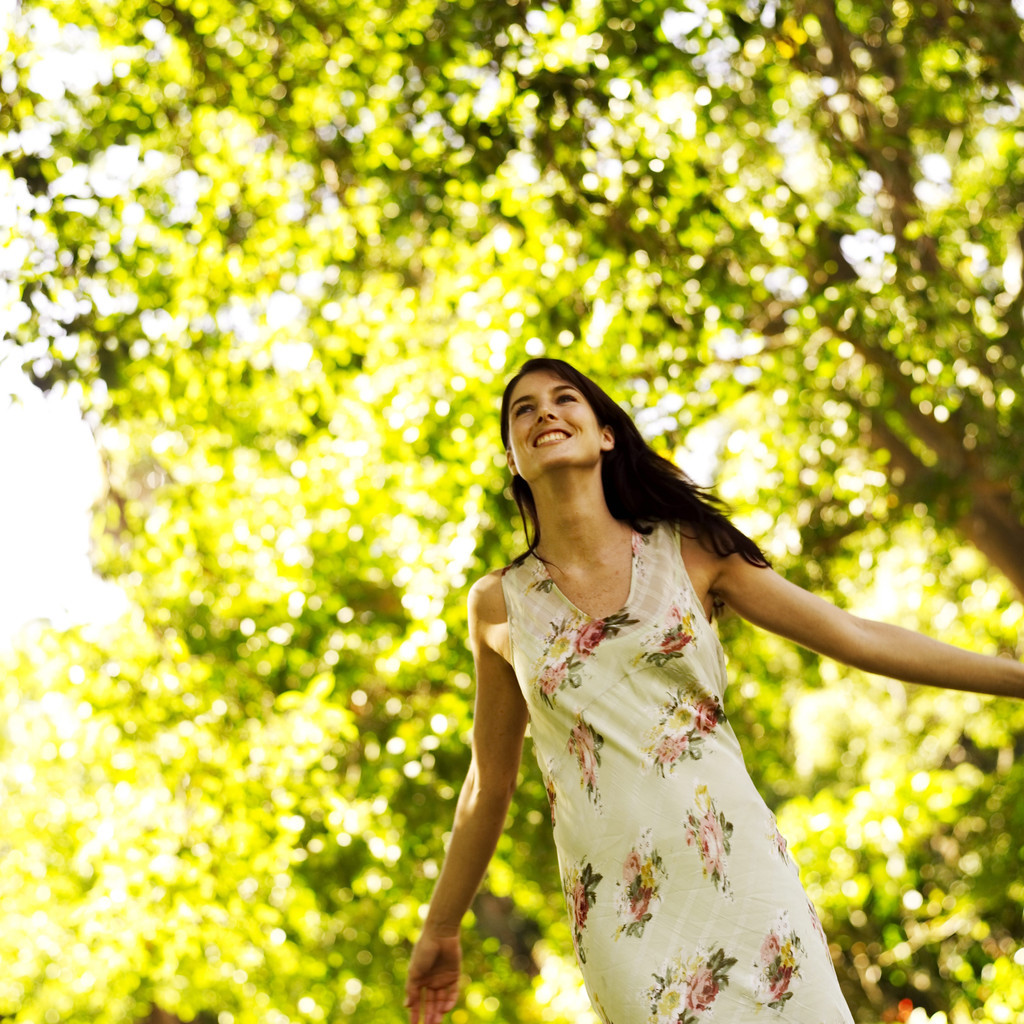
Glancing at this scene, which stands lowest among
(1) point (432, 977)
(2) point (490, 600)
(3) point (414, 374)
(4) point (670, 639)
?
(1) point (432, 977)

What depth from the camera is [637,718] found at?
68.4 inches

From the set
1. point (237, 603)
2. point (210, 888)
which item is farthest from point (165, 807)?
point (237, 603)

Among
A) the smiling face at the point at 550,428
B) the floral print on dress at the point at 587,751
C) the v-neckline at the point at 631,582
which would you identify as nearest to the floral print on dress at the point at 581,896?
the floral print on dress at the point at 587,751

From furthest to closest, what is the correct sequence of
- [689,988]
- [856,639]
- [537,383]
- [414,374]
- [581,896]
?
[414,374], [537,383], [856,639], [581,896], [689,988]

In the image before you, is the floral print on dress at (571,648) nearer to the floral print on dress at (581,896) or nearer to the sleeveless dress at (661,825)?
the sleeveless dress at (661,825)

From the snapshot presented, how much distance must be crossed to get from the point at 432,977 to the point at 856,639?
1.04 meters

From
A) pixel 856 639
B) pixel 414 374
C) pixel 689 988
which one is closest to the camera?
pixel 689 988

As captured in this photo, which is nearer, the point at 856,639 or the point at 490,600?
the point at 856,639

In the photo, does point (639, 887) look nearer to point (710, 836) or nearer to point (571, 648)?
point (710, 836)

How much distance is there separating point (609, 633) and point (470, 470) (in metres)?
2.48

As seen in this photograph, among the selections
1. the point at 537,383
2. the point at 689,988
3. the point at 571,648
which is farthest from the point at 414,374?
the point at 689,988

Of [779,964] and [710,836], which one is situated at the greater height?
[710,836]

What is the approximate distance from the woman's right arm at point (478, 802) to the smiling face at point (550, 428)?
0.25m

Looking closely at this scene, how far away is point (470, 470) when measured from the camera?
168 inches
